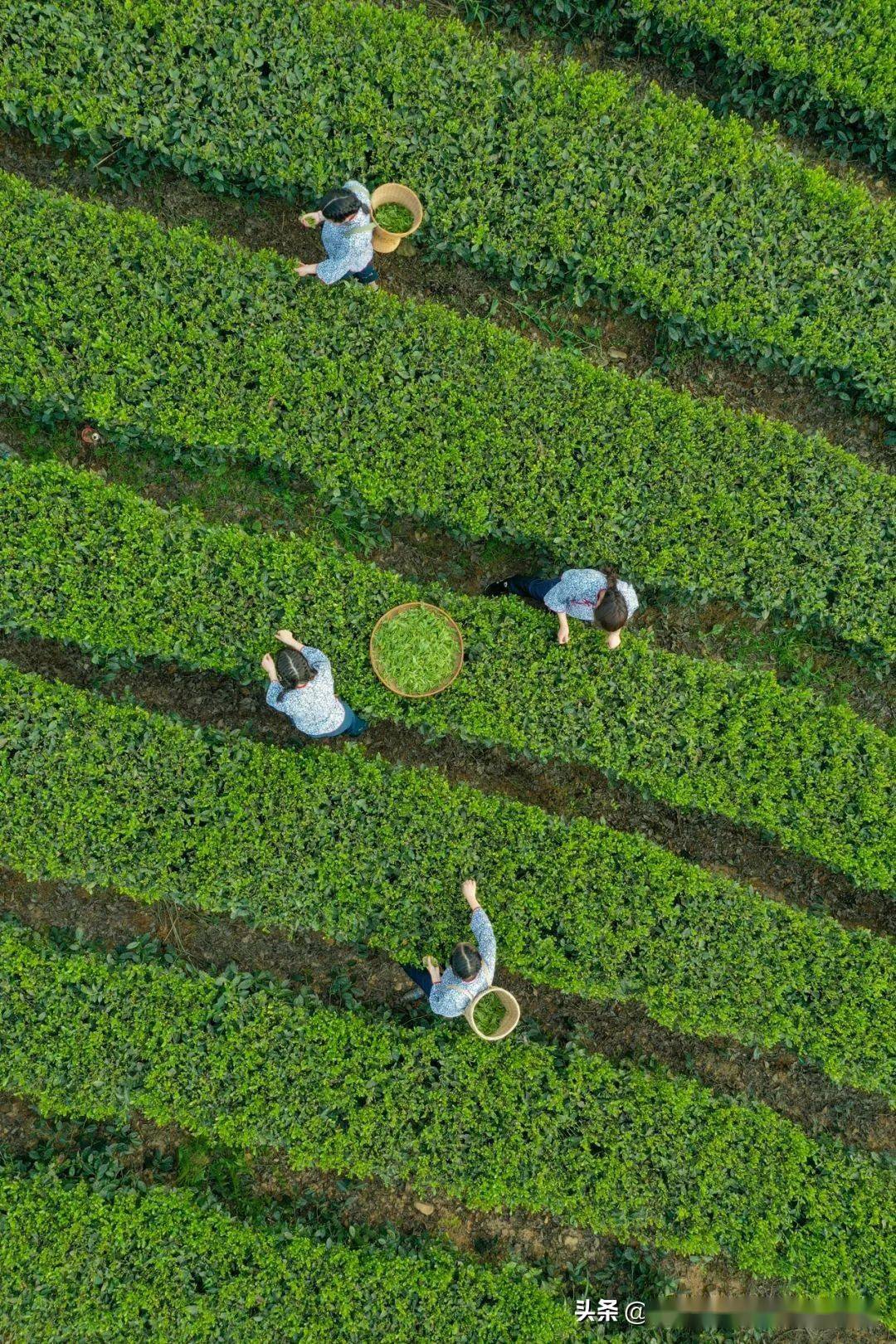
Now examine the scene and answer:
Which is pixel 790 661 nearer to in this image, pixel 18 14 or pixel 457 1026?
pixel 457 1026

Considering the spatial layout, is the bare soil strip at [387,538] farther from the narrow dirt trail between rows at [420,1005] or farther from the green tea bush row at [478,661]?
the narrow dirt trail between rows at [420,1005]

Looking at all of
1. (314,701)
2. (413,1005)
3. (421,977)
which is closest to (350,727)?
(314,701)

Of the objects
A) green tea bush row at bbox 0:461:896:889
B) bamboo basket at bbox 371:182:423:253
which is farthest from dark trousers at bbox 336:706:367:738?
bamboo basket at bbox 371:182:423:253

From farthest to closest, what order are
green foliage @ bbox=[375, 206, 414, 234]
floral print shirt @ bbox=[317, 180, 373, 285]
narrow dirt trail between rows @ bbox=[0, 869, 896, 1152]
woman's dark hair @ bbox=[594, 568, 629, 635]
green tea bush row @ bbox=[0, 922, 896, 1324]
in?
narrow dirt trail between rows @ bbox=[0, 869, 896, 1152] → green foliage @ bbox=[375, 206, 414, 234] → green tea bush row @ bbox=[0, 922, 896, 1324] → floral print shirt @ bbox=[317, 180, 373, 285] → woman's dark hair @ bbox=[594, 568, 629, 635]

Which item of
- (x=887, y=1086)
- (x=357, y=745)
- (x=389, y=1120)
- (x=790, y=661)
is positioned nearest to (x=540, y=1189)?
(x=389, y=1120)

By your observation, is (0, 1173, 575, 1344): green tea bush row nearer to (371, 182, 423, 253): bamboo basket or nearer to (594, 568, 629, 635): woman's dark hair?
(594, 568, 629, 635): woman's dark hair

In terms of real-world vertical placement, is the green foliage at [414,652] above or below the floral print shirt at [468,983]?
above

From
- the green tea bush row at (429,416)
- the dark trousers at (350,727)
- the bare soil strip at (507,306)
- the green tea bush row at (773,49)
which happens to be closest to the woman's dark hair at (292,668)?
the dark trousers at (350,727)
